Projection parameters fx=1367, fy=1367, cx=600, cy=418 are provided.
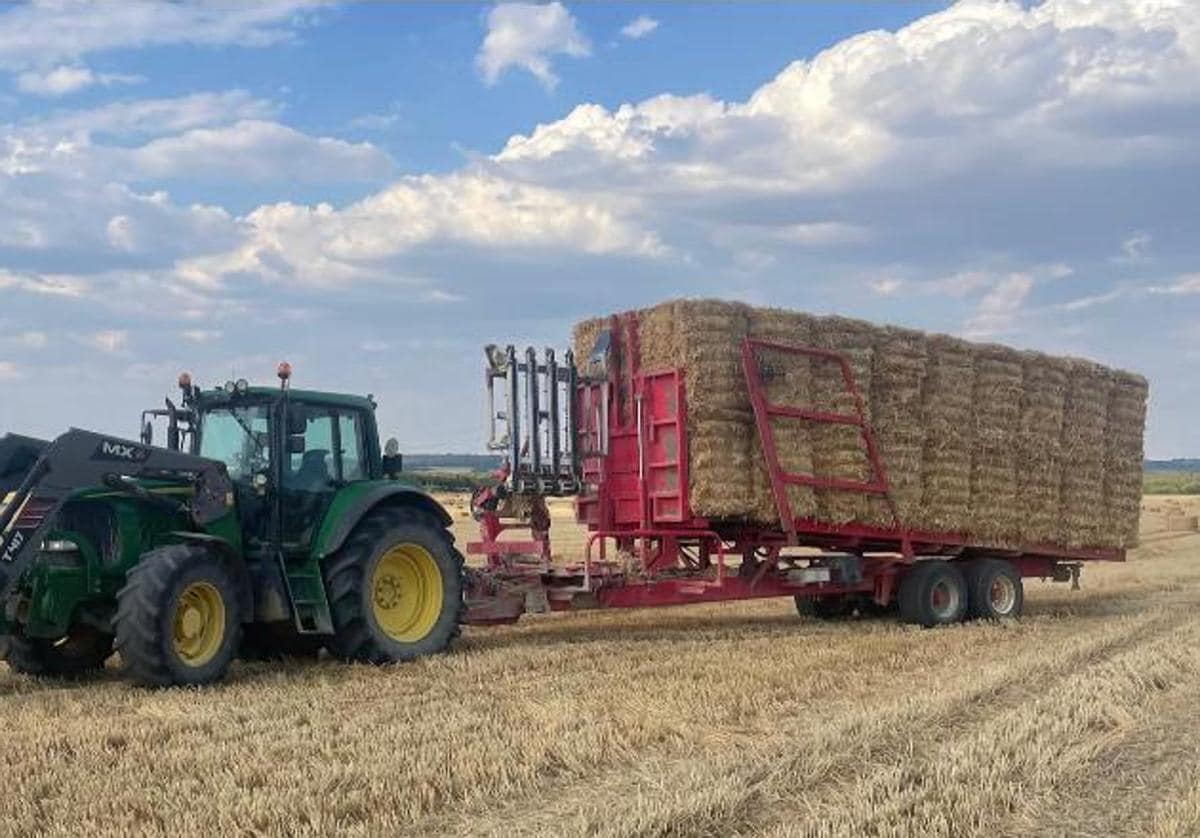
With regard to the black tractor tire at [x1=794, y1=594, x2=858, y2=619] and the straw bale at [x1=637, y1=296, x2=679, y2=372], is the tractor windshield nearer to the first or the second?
the straw bale at [x1=637, y1=296, x2=679, y2=372]

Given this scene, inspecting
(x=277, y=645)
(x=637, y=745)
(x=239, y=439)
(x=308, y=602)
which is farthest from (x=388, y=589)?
(x=637, y=745)

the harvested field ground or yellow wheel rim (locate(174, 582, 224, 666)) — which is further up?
yellow wheel rim (locate(174, 582, 224, 666))

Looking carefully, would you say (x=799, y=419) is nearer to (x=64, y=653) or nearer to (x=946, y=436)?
(x=946, y=436)

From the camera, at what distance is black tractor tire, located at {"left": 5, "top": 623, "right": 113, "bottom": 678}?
983 centimetres

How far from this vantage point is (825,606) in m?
14.6

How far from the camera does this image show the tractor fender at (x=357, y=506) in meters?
10.1

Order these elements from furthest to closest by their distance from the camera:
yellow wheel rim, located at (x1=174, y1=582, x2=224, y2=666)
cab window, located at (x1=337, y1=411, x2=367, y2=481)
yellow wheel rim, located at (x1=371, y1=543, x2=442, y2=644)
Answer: cab window, located at (x1=337, y1=411, x2=367, y2=481), yellow wheel rim, located at (x1=371, y1=543, x2=442, y2=644), yellow wheel rim, located at (x1=174, y1=582, x2=224, y2=666)

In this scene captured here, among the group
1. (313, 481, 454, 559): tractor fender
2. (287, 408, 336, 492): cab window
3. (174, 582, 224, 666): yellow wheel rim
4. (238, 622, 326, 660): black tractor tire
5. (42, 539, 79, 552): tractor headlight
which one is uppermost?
(287, 408, 336, 492): cab window

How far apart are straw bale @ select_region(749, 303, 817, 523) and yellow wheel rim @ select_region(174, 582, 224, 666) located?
496 cm

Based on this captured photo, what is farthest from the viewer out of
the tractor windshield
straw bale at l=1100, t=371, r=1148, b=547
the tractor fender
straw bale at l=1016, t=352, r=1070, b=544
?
straw bale at l=1100, t=371, r=1148, b=547

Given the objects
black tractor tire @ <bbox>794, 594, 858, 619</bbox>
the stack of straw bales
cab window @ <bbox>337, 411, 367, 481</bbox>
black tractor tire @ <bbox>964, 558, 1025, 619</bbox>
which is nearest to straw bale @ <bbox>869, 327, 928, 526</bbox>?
the stack of straw bales

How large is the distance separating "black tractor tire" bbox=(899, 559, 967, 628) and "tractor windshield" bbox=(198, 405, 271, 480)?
666cm

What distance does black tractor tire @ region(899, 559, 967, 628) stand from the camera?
13.6 meters

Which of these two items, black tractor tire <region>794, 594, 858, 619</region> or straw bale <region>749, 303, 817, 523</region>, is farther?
black tractor tire <region>794, 594, 858, 619</region>
